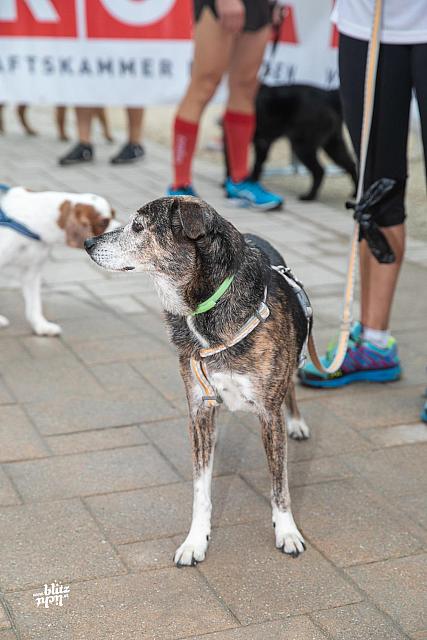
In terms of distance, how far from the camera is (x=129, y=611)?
2.59 m

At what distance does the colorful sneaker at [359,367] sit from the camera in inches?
163

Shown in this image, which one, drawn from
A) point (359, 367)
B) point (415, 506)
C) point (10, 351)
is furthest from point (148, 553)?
point (10, 351)

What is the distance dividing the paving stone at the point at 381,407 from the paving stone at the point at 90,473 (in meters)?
0.88

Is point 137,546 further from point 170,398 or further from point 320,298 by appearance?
point 320,298

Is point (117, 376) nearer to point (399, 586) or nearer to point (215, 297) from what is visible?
point (215, 297)

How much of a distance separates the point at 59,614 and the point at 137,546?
1.41ft

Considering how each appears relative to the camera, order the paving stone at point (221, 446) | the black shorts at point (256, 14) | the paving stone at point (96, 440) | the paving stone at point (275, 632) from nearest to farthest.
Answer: the paving stone at point (275, 632)
the paving stone at point (221, 446)
the paving stone at point (96, 440)
the black shorts at point (256, 14)

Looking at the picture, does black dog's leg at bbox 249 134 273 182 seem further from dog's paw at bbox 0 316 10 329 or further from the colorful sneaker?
the colorful sneaker

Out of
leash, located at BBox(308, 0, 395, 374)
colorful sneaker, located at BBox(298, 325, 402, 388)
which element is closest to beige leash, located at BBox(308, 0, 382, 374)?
leash, located at BBox(308, 0, 395, 374)

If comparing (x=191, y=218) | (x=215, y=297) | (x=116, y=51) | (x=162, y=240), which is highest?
(x=191, y=218)

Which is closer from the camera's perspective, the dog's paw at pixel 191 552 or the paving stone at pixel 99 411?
the dog's paw at pixel 191 552

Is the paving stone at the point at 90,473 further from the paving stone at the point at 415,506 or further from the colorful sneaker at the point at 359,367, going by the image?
the colorful sneaker at the point at 359,367

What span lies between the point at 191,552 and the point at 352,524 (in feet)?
1.92

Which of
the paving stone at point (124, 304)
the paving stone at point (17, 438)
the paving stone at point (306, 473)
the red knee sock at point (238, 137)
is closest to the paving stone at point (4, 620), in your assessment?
the paving stone at point (17, 438)
